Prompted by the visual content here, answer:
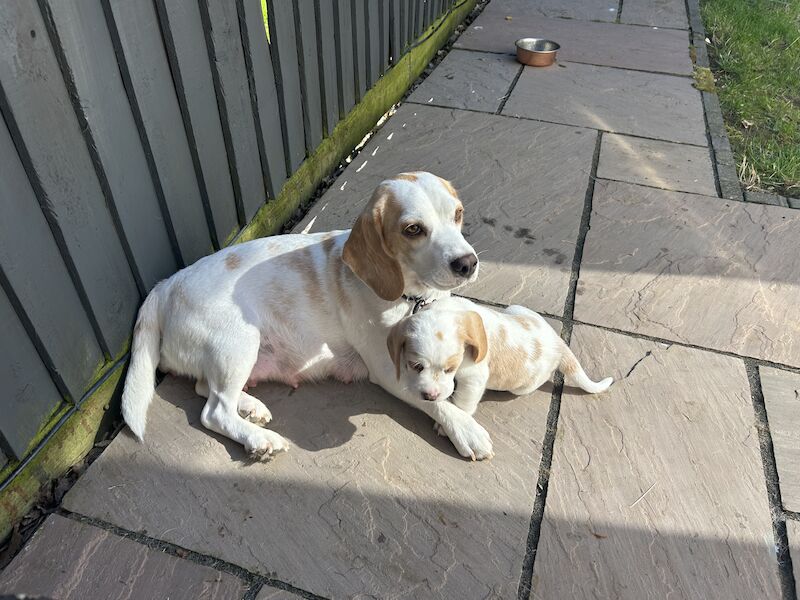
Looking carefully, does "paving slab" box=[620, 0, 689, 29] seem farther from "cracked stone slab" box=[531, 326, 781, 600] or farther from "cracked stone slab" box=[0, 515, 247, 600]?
"cracked stone slab" box=[0, 515, 247, 600]

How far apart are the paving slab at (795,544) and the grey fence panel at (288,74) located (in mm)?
3301

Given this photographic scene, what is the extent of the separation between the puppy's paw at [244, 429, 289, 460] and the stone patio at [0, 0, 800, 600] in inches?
2.1

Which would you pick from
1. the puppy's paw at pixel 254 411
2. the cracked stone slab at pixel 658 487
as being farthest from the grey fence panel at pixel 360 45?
the puppy's paw at pixel 254 411

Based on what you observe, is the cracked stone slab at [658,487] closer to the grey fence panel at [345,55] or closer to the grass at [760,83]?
the grass at [760,83]

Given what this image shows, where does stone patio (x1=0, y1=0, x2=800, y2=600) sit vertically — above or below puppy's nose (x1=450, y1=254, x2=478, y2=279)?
below

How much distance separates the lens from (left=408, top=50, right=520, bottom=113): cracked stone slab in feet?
17.6

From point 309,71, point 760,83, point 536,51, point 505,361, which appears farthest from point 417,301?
point 760,83

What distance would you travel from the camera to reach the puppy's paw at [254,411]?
2.63 m

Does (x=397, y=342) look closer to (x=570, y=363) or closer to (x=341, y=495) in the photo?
(x=341, y=495)

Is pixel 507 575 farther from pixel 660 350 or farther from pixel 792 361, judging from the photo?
pixel 792 361

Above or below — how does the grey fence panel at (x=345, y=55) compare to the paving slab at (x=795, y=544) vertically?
above

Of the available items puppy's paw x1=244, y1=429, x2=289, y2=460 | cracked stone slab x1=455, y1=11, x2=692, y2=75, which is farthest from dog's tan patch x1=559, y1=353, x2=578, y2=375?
cracked stone slab x1=455, y1=11, x2=692, y2=75

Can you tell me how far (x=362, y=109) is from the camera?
15.9 feet

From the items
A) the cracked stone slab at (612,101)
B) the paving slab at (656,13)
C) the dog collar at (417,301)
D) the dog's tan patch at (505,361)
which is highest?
the dog collar at (417,301)
